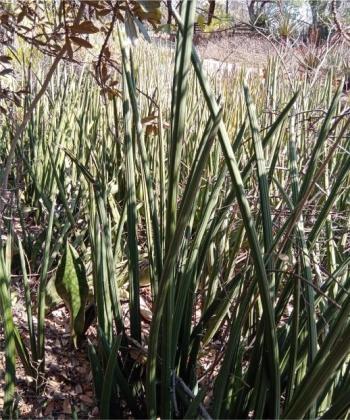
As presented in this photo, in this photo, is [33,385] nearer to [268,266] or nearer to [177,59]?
[268,266]

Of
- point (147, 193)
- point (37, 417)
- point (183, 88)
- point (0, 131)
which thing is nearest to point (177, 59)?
point (183, 88)

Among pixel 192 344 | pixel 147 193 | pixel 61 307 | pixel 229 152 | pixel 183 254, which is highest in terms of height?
pixel 229 152

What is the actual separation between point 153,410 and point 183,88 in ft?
1.29

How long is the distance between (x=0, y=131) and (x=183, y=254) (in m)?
1.31

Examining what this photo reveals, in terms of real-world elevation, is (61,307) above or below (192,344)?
below

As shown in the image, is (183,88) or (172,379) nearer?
(183,88)

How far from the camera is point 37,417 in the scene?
0.78 meters

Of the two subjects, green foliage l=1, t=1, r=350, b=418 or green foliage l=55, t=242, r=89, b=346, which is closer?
green foliage l=1, t=1, r=350, b=418

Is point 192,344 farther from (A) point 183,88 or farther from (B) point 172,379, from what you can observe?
(A) point 183,88

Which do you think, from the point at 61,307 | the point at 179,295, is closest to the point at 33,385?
the point at 61,307

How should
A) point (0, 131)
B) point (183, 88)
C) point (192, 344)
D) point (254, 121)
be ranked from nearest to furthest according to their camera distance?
point (183, 88), point (254, 121), point (192, 344), point (0, 131)

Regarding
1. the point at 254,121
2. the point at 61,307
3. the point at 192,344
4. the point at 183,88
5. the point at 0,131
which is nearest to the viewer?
the point at 183,88

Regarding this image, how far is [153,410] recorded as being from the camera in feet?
1.91

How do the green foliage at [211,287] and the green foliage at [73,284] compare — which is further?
the green foliage at [73,284]
